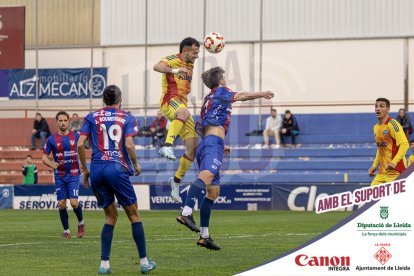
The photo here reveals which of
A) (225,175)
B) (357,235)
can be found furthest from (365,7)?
(357,235)

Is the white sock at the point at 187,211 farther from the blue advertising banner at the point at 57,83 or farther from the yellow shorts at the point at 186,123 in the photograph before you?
the blue advertising banner at the point at 57,83

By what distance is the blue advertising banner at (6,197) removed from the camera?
3741 centimetres

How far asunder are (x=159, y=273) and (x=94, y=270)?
0.92m

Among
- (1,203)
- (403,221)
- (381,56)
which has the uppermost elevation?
(381,56)

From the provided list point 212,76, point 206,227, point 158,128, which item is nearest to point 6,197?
point 158,128

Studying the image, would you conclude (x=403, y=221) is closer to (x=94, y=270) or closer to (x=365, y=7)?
(x=94, y=270)

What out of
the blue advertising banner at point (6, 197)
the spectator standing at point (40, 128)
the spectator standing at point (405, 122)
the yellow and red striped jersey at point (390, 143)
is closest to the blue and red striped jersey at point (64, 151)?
the yellow and red striped jersey at point (390, 143)

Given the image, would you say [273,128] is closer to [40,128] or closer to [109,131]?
[40,128]

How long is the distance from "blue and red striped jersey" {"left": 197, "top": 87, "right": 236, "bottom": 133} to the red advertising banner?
2466 cm

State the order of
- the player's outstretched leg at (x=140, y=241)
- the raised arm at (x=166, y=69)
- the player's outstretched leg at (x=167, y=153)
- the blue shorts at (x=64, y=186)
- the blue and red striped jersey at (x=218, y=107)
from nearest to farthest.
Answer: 1. the player's outstretched leg at (x=140, y=241)
2. the blue and red striped jersey at (x=218, y=107)
3. the player's outstretched leg at (x=167, y=153)
4. the raised arm at (x=166, y=69)
5. the blue shorts at (x=64, y=186)

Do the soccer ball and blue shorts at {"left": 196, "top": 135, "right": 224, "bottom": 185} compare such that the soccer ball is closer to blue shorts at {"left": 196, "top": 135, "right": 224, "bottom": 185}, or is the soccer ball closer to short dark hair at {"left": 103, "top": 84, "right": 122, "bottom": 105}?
blue shorts at {"left": 196, "top": 135, "right": 224, "bottom": 185}

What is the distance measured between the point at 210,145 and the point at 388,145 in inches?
187

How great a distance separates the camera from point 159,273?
12.5m

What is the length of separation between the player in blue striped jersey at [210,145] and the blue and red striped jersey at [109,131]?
3127 mm
